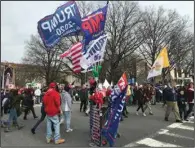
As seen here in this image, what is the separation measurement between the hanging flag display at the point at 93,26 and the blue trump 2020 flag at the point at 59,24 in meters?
0.39

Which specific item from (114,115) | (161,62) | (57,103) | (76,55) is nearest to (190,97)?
(161,62)

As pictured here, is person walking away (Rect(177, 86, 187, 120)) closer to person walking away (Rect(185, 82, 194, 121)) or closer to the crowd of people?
the crowd of people

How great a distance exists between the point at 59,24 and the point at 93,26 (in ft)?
3.86

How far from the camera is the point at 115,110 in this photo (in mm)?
9047

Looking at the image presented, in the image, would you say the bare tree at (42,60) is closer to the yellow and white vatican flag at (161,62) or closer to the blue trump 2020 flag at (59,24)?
the yellow and white vatican flag at (161,62)

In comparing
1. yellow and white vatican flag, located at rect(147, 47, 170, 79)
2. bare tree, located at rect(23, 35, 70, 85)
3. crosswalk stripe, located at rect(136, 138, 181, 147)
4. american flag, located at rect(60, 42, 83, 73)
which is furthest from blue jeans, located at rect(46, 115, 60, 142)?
bare tree, located at rect(23, 35, 70, 85)

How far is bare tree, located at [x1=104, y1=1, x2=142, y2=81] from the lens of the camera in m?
40.9

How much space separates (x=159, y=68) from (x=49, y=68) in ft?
138

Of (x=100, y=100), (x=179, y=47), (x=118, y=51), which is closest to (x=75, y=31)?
(x=100, y=100)

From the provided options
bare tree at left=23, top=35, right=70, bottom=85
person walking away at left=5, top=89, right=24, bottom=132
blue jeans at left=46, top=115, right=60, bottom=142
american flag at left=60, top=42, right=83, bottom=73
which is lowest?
blue jeans at left=46, top=115, right=60, bottom=142

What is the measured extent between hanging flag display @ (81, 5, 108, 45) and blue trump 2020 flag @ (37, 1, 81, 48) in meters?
0.39

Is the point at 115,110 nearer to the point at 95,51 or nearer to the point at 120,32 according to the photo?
the point at 95,51

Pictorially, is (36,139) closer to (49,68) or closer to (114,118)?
(114,118)

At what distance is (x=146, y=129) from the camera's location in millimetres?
12320
